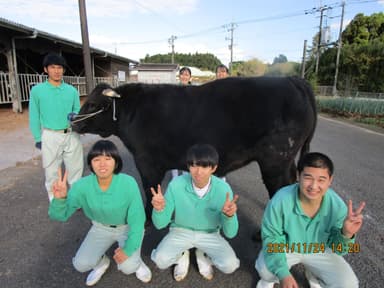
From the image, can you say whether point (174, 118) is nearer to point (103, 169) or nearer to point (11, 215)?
point (103, 169)

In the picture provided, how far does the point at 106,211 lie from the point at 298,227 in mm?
1516

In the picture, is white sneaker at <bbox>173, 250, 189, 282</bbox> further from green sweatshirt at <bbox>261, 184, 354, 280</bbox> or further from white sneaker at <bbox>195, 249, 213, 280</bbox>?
green sweatshirt at <bbox>261, 184, 354, 280</bbox>

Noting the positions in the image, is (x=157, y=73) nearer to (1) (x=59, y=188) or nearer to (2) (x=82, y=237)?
(2) (x=82, y=237)

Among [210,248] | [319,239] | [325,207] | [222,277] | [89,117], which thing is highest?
[89,117]

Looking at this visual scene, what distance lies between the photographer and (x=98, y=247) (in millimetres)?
2176

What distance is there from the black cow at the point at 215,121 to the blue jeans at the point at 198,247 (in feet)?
2.85

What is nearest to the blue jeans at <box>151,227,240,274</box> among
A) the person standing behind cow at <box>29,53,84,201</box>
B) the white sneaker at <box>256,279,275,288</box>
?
the white sneaker at <box>256,279,275,288</box>

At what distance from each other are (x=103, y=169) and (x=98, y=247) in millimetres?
676

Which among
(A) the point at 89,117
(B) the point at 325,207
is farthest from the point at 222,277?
(A) the point at 89,117

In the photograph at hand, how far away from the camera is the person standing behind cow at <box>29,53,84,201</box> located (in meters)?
3.03

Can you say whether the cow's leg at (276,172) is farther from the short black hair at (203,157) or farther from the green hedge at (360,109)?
the green hedge at (360,109)

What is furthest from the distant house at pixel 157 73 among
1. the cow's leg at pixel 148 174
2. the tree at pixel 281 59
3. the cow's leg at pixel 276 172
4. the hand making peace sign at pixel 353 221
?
the hand making peace sign at pixel 353 221

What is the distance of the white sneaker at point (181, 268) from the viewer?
86.8 inches

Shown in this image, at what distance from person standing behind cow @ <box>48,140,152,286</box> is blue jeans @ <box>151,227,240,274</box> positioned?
7.3 inches
